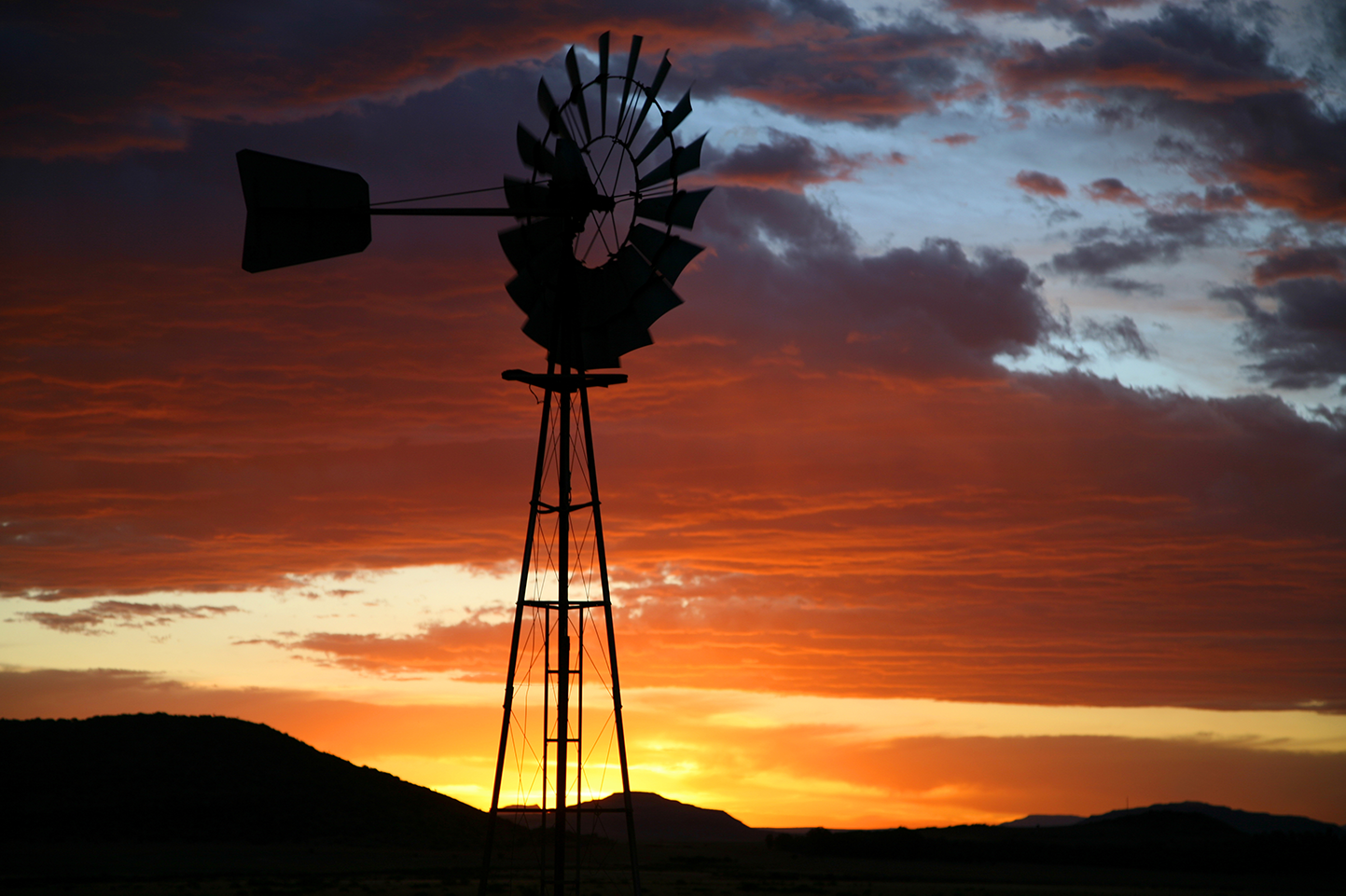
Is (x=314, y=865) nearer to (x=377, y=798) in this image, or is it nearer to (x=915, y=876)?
(x=377, y=798)

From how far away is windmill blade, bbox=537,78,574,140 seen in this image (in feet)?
71.3

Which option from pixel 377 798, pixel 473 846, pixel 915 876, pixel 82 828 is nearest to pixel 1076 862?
pixel 915 876

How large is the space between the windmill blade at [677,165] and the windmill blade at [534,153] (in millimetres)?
1639

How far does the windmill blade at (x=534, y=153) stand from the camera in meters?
21.5

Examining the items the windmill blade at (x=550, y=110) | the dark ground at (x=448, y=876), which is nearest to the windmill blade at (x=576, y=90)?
the windmill blade at (x=550, y=110)

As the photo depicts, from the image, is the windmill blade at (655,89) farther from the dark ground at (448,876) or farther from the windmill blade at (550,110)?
the dark ground at (448,876)

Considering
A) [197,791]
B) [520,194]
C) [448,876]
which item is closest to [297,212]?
[520,194]

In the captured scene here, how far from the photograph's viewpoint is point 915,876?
66375mm

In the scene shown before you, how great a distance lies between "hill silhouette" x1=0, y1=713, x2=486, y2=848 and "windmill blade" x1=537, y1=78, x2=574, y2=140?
6656 centimetres

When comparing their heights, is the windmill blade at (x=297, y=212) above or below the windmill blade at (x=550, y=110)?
below

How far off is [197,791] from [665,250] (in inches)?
2863

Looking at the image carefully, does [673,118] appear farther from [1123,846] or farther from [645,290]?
[1123,846]

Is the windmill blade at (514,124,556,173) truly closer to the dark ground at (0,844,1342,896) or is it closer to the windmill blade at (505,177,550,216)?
the windmill blade at (505,177,550,216)

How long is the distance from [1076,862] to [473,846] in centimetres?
4125
